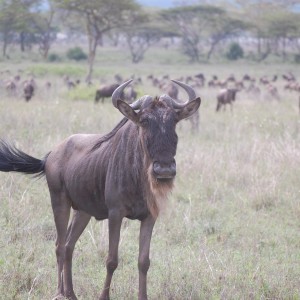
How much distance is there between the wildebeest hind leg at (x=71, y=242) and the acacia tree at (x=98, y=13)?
23.1 metres

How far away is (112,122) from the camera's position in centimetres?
1284

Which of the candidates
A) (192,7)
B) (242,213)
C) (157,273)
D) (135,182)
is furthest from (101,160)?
(192,7)

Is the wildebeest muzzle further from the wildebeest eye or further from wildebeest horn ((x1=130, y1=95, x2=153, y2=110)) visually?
wildebeest horn ((x1=130, y1=95, x2=153, y2=110))

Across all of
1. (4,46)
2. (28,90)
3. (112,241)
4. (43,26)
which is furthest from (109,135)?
(43,26)

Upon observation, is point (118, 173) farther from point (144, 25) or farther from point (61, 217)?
point (144, 25)

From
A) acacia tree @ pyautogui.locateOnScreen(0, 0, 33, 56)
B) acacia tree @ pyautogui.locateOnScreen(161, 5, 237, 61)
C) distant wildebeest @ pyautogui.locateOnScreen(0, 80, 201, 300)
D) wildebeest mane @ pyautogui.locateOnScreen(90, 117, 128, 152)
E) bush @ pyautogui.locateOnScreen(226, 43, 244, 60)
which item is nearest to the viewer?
distant wildebeest @ pyautogui.locateOnScreen(0, 80, 201, 300)

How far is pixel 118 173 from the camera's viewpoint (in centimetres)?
429

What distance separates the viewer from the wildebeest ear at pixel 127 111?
161 inches

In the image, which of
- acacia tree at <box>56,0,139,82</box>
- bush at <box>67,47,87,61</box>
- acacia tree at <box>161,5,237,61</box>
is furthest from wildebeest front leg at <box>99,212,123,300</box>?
acacia tree at <box>161,5,237,61</box>

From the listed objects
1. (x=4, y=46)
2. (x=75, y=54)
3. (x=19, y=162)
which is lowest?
(x=75, y=54)

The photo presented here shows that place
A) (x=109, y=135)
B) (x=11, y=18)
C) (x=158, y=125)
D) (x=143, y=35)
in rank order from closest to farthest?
1. (x=158, y=125)
2. (x=109, y=135)
3. (x=11, y=18)
4. (x=143, y=35)

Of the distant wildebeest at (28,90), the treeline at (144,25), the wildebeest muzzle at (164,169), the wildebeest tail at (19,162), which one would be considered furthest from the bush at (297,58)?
the wildebeest muzzle at (164,169)

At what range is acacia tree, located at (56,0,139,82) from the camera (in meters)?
27.8

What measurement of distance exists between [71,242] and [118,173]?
0.89m
